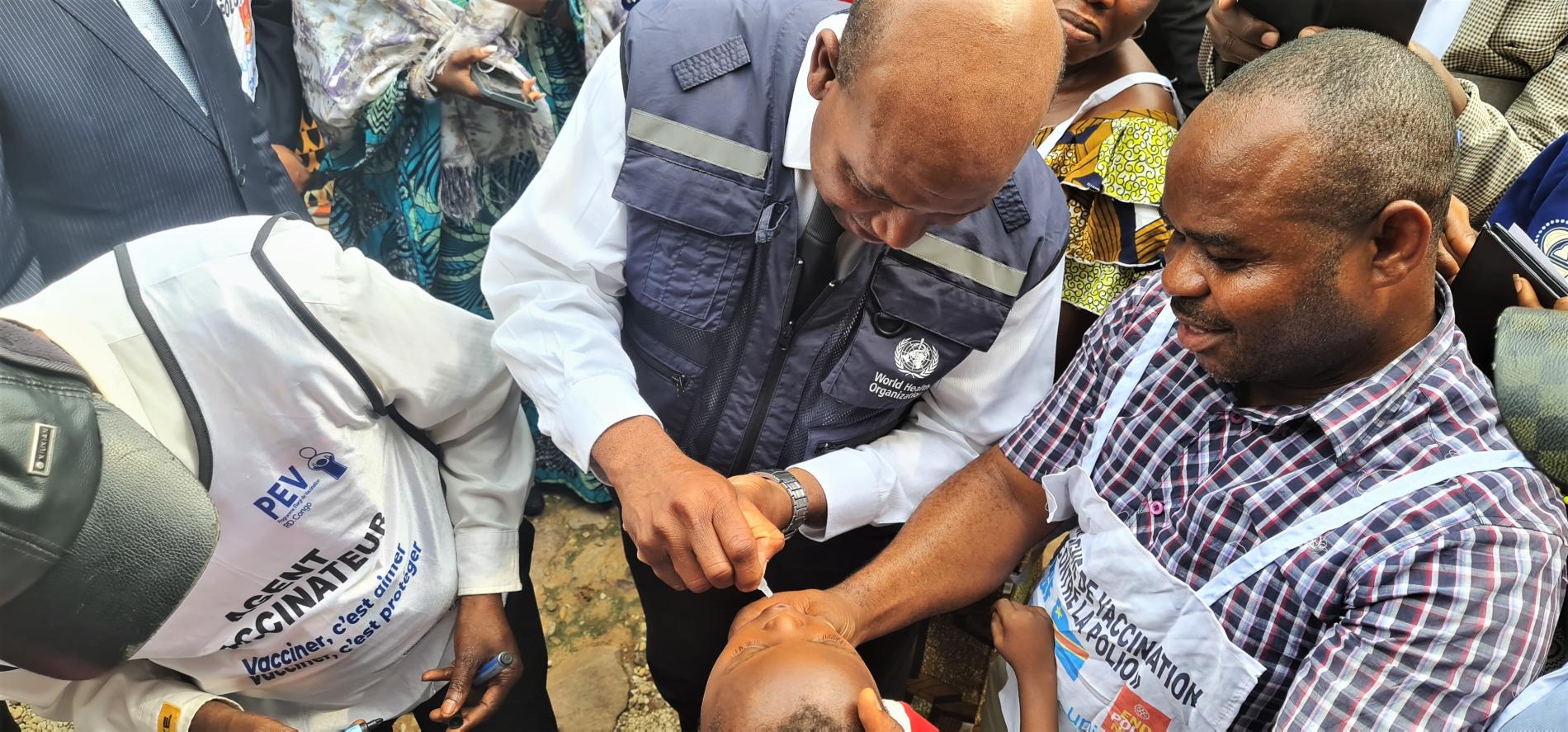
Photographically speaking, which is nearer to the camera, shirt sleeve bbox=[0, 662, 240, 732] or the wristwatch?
shirt sleeve bbox=[0, 662, 240, 732]

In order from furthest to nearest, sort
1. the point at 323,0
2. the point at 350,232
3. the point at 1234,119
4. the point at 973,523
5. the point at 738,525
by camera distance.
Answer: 1. the point at 350,232
2. the point at 323,0
3. the point at 973,523
4. the point at 738,525
5. the point at 1234,119

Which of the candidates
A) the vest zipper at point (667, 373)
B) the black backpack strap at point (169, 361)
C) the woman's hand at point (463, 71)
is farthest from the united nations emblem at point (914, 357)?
the woman's hand at point (463, 71)

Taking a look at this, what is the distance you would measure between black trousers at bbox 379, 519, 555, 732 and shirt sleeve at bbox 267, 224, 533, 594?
0.40ft

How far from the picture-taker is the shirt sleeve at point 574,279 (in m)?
2.04

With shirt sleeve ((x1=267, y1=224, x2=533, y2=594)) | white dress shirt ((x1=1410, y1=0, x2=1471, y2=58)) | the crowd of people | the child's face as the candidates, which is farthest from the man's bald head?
white dress shirt ((x1=1410, y1=0, x2=1471, y2=58))

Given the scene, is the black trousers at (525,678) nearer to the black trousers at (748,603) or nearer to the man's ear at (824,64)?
the black trousers at (748,603)

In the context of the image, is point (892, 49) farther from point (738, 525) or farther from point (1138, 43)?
point (1138, 43)

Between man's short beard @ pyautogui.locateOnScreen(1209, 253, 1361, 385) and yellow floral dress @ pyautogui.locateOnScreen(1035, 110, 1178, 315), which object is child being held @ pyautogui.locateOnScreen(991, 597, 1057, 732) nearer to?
man's short beard @ pyautogui.locateOnScreen(1209, 253, 1361, 385)

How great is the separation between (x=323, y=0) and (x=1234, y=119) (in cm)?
298

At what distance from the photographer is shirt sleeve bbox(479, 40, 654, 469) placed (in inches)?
80.5

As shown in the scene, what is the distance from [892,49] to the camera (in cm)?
162

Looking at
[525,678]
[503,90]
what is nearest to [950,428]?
[525,678]

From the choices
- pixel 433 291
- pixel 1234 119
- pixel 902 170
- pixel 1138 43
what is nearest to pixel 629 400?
pixel 902 170

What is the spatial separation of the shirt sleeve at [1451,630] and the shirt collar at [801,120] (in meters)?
1.25
